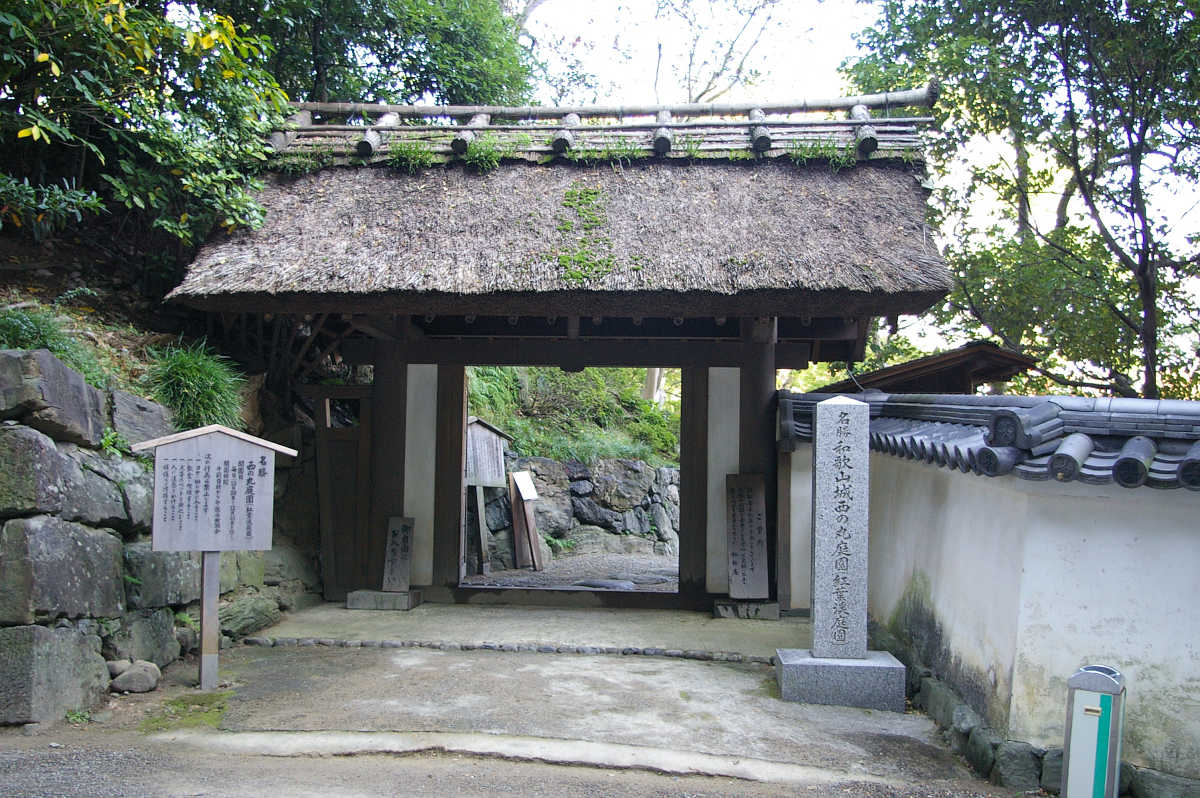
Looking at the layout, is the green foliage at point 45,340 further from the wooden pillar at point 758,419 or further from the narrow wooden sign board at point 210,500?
the wooden pillar at point 758,419

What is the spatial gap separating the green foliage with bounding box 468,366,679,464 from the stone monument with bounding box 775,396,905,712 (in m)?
9.27

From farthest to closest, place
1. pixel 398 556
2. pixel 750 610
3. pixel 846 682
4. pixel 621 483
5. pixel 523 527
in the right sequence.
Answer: pixel 621 483 → pixel 523 527 → pixel 398 556 → pixel 750 610 → pixel 846 682

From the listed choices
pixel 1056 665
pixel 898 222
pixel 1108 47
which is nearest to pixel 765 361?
pixel 898 222

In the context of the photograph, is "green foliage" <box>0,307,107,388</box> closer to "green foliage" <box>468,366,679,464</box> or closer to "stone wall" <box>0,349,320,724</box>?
"stone wall" <box>0,349,320,724</box>

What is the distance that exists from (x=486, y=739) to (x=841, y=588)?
2.51 m

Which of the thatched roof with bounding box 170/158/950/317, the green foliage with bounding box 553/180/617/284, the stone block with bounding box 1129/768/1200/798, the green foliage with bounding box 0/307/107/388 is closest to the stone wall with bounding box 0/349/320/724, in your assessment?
the green foliage with bounding box 0/307/107/388

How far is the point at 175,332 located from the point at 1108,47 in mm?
11192

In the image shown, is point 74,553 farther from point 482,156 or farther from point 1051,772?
point 1051,772

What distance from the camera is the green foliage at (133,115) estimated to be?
18.9ft

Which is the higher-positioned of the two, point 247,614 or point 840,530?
point 840,530

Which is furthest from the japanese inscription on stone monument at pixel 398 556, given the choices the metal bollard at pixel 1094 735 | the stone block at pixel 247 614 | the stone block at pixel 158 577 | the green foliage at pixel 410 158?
the metal bollard at pixel 1094 735

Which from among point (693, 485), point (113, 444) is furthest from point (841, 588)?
point (113, 444)

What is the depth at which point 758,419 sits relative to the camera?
26.9 ft

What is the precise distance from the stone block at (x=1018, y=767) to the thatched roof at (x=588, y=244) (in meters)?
3.52
